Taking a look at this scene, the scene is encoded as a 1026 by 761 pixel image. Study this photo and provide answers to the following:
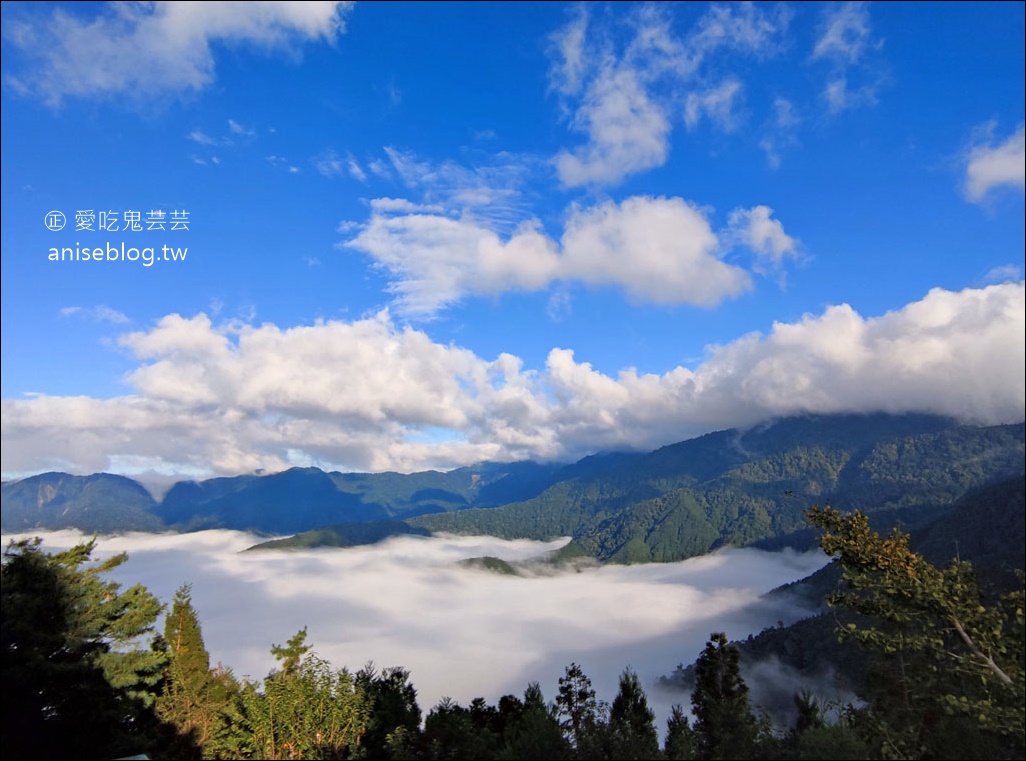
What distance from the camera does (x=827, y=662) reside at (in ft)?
611

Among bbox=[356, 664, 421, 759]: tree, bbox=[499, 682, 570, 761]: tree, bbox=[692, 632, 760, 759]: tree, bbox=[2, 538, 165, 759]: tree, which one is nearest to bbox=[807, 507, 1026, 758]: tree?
bbox=[692, 632, 760, 759]: tree

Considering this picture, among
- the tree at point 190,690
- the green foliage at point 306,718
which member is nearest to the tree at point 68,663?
the tree at point 190,690

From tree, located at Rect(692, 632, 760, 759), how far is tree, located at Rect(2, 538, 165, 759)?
32.7 metres

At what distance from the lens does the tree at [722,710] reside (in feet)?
101

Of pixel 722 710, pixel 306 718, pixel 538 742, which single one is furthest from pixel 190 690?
pixel 722 710

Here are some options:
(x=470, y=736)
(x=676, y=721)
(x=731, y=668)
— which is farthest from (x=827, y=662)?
(x=470, y=736)

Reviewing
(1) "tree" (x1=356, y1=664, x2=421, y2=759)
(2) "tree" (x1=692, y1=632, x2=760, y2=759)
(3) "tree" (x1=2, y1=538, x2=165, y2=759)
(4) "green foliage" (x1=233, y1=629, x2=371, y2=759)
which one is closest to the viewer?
(4) "green foliage" (x1=233, y1=629, x2=371, y2=759)

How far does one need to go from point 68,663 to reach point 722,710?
40.3 m

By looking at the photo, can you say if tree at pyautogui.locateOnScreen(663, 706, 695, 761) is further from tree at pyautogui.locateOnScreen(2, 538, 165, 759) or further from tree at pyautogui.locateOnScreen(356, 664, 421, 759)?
tree at pyautogui.locateOnScreen(2, 538, 165, 759)

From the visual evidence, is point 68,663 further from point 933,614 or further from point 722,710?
point 933,614

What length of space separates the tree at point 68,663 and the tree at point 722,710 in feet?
107

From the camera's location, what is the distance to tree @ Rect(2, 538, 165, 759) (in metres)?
29.2

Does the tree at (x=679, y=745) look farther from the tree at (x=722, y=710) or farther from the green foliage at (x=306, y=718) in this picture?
the green foliage at (x=306, y=718)

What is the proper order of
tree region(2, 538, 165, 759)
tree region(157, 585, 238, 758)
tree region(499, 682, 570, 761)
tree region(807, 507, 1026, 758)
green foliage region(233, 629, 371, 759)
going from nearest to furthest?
tree region(807, 507, 1026, 758) < green foliage region(233, 629, 371, 759) < tree region(499, 682, 570, 761) < tree region(2, 538, 165, 759) < tree region(157, 585, 238, 758)
